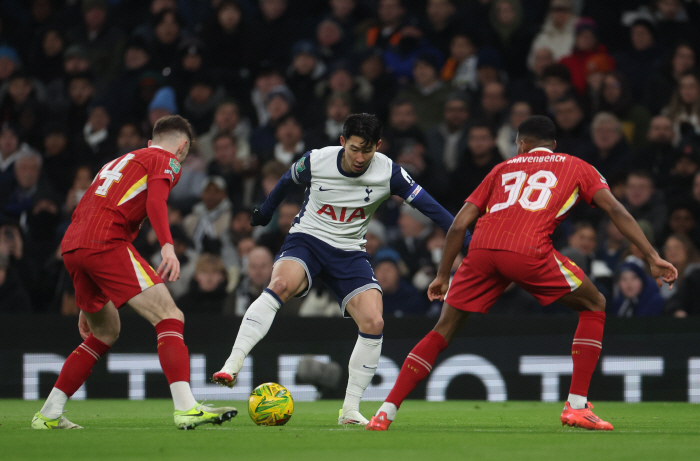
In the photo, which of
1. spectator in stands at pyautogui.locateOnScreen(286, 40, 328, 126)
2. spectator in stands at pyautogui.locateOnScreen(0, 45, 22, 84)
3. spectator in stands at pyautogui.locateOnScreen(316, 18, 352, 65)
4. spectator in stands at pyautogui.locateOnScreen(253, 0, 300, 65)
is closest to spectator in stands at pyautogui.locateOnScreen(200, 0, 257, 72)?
spectator in stands at pyautogui.locateOnScreen(253, 0, 300, 65)

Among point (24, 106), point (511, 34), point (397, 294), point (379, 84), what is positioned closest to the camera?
point (397, 294)

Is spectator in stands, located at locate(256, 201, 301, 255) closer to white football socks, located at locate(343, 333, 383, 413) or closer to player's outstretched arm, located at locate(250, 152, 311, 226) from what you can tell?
player's outstretched arm, located at locate(250, 152, 311, 226)

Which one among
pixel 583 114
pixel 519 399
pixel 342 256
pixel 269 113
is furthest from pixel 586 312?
pixel 269 113

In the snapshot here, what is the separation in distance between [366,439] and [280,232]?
20.5ft

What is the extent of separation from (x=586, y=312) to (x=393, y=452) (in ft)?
7.00

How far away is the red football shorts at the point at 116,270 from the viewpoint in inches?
228

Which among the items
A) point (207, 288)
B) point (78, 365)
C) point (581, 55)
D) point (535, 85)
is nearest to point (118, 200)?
point (78, 365)

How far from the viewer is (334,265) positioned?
682 centimetres

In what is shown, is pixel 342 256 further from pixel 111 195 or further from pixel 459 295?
pixel 111 195

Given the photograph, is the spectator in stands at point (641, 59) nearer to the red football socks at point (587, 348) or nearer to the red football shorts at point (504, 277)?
the red football socks at point (587, 348)

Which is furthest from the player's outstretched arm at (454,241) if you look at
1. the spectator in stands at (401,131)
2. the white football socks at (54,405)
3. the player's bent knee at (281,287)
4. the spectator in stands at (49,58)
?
the spectator in stands at (49,58)

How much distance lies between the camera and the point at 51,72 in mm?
14727

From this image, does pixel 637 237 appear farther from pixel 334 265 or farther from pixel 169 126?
pixel 169 126

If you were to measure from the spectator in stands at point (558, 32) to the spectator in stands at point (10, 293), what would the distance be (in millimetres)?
7603
